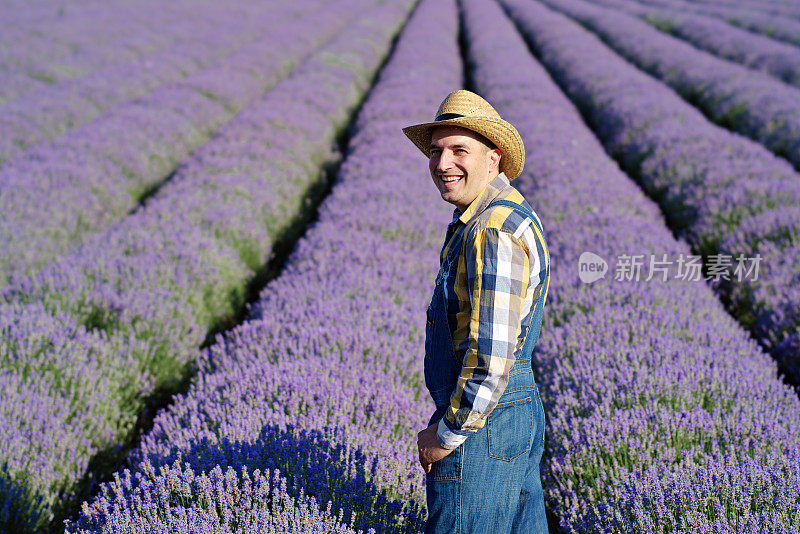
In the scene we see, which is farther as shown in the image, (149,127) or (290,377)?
(149,127)

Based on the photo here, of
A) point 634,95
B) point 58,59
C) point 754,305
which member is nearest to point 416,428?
point 754,305

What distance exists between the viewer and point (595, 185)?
17.0 ft

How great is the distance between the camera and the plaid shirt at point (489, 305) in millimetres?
1304

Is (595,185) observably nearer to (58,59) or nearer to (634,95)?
(634,95)

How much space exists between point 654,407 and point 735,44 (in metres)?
13.8

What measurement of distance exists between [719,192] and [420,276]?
3374 millimetres

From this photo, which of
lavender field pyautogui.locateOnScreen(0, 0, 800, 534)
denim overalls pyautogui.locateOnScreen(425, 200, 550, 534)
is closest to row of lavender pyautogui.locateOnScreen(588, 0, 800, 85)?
lavender field pyautogui.locateOnScreen(0, 0, 800, 534)

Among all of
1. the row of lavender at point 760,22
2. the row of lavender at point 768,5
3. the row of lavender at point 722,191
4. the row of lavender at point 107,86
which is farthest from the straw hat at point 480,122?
the row of lavender at point 768,5

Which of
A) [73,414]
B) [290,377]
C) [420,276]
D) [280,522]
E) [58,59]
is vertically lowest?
[58,59]

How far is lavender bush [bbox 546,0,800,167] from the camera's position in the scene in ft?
23.1

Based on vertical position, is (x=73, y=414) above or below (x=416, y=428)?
below

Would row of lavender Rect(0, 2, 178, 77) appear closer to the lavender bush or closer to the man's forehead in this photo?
the lavender bush

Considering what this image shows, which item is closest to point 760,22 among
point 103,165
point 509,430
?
point 103,165

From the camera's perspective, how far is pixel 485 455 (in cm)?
142
